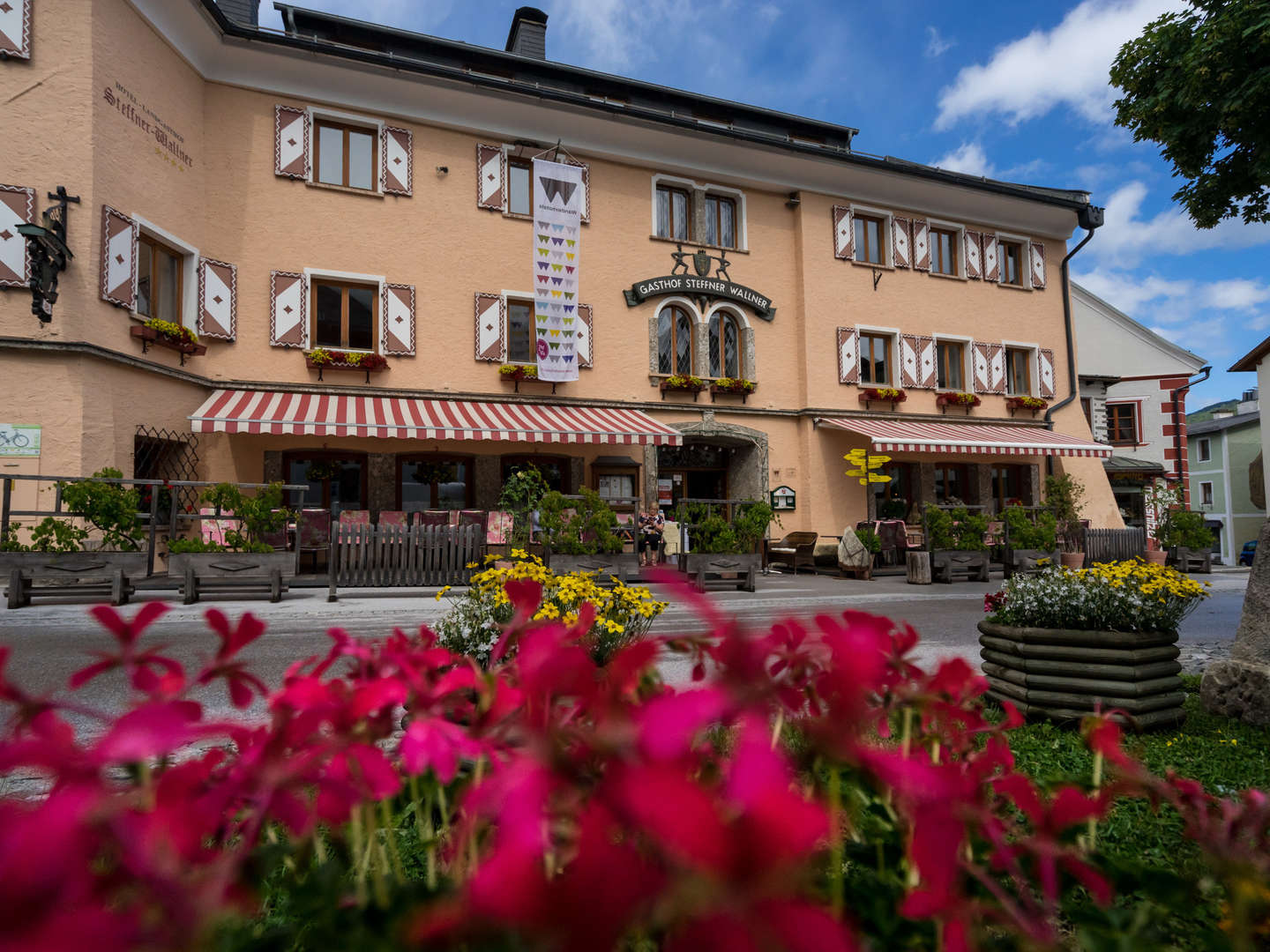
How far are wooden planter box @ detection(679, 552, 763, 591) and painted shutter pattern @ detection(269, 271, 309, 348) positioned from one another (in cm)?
764

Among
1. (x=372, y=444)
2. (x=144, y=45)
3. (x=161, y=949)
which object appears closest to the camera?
(x=161, y=949)

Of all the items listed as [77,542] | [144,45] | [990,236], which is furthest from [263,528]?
[990,236]

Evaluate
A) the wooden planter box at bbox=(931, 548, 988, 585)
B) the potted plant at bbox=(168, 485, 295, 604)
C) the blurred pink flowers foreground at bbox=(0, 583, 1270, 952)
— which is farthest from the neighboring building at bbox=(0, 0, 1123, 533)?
the blurred pink flowers foreground at bbox=(0, 583, 1270, 952)

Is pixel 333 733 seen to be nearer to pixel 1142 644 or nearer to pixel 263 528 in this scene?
pixel 1142 644

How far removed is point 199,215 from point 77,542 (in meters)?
6.44

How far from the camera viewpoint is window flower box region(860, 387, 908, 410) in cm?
1594

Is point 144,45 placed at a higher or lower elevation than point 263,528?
higher

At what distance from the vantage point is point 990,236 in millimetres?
17859

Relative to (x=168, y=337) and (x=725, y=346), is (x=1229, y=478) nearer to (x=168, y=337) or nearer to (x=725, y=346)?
(x=725, y=346)

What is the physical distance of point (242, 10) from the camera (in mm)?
13398

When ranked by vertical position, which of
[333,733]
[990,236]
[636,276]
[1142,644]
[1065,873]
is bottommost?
[1142,644]

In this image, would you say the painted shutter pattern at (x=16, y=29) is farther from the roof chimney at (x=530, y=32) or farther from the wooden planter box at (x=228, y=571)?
the roof chimney at (x=530, y=32)

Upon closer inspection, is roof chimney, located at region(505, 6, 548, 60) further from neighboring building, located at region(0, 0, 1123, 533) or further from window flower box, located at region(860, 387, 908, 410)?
window flower box, located at region(860, 387, 908, 410)

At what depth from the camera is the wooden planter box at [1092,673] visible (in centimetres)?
354
